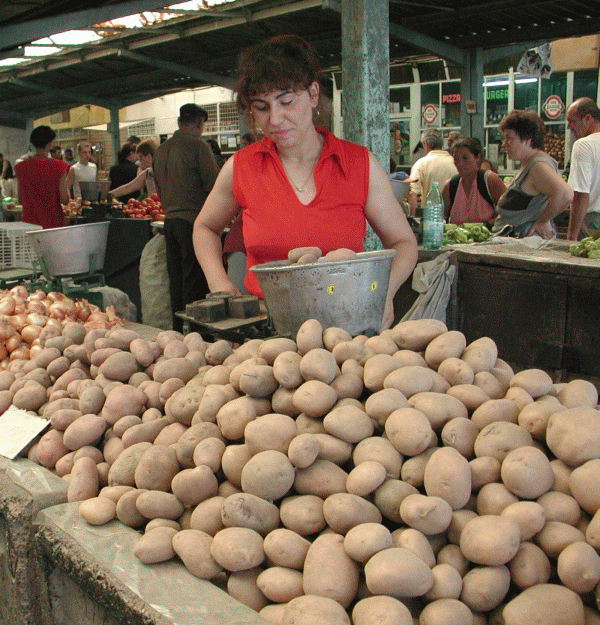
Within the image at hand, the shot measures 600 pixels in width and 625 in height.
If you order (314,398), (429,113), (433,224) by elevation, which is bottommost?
(314,398)

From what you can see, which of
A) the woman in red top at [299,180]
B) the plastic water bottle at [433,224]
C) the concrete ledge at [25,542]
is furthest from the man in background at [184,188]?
the concrete ledge at [25,542]

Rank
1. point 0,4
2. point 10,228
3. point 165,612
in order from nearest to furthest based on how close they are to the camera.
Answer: point 165,612, point 10,228, point 0,4

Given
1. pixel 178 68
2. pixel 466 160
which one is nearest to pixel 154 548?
pixel 466 160

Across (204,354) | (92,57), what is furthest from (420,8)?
(204,354)

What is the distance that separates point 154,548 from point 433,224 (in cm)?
367

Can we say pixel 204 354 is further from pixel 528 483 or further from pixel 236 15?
pixel 236 15

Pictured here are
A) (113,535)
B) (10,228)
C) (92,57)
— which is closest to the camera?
(113,535)

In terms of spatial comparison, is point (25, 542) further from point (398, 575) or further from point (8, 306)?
point (8, 306)

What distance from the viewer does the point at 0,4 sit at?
517cm

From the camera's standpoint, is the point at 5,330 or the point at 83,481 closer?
the point at 83,481

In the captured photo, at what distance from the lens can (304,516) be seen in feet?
3.80

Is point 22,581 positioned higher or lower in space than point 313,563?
lower

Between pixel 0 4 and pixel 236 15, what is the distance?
2.91 meters

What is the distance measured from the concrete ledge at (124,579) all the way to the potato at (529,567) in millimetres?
392
